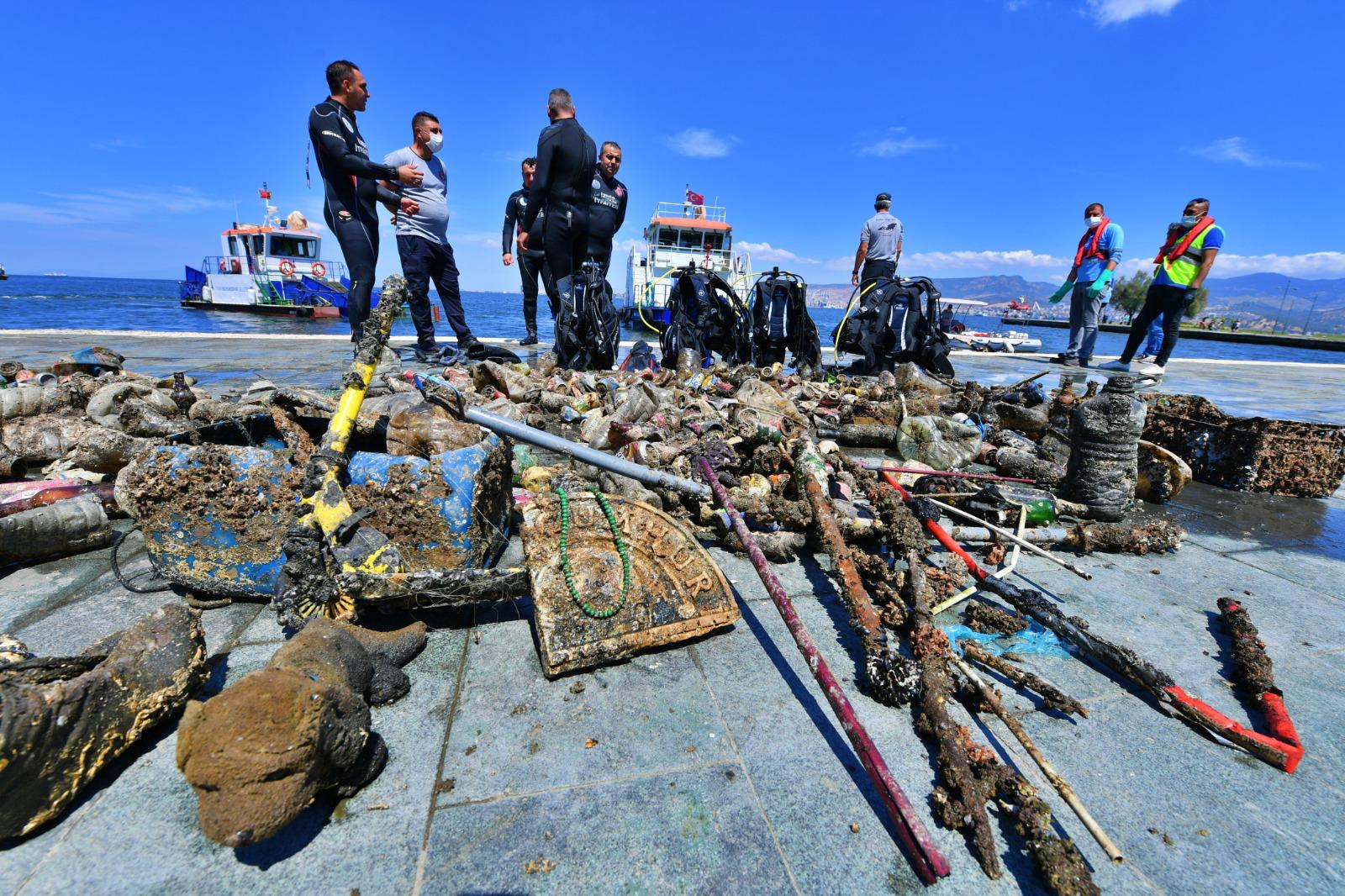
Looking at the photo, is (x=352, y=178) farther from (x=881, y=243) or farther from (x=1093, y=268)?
(x=1093, y=268)

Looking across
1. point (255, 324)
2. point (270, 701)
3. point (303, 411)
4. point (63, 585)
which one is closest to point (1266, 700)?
point (270, 701)

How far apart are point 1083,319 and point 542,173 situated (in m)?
9.65

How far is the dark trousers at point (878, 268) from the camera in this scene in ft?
30.5

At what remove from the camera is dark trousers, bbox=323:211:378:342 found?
223 inches

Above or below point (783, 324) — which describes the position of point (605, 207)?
above

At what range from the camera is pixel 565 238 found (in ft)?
22.5

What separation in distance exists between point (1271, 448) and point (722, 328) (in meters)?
6.15

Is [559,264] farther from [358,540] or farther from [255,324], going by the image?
[255,324]

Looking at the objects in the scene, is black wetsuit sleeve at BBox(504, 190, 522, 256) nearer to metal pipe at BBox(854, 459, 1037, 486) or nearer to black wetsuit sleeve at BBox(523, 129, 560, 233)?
black wetsuit sleeve at BBox(523, 129, 560, 233)

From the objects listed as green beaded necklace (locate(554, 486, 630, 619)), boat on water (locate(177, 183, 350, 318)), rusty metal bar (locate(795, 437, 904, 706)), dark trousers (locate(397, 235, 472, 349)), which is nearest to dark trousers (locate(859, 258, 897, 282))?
dark trousers (locate(397, 235, 472, 349))

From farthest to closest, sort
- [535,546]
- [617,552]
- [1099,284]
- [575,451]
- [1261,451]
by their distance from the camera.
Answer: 1. [1099,284]
2. [1261,451]
3. [575,451]
4. [617,552]
5. [535,546]

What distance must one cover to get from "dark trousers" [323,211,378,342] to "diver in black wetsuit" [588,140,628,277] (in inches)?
99.6

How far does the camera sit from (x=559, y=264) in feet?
23.1

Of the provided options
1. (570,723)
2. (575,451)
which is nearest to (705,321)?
(575,451)
